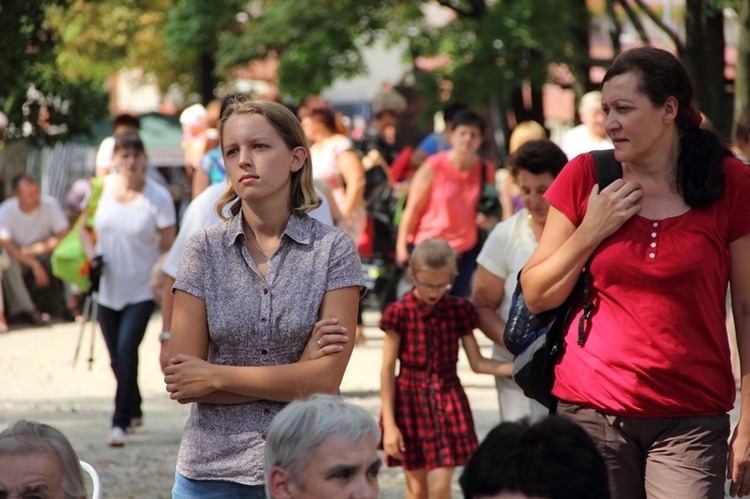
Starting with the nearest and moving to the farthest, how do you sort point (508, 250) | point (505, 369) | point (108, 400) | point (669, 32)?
point (505, 369)
point (508, 250)
point (108, 400)
point (669, 32)

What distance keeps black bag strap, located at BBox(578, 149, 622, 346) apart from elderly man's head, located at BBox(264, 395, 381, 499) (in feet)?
3.50

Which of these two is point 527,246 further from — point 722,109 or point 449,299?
point 722,109

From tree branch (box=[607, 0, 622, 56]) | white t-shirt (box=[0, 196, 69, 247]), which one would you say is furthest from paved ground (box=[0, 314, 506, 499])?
tree branch (box=[607, 0, 622, 56])

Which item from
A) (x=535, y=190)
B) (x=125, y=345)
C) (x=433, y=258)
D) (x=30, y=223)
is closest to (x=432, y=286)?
(x=433, y=258)

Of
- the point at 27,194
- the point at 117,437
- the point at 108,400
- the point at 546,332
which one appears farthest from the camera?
the point at 27,194

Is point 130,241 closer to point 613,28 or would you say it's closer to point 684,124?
point 684,124

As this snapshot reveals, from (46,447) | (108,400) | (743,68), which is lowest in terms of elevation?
(108,400)

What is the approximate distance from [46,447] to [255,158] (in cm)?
105

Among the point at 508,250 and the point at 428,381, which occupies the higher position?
the point at 508,250

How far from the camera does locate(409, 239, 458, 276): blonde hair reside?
6.41m

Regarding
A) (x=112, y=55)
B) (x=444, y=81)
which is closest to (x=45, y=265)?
(x=444, y=81)

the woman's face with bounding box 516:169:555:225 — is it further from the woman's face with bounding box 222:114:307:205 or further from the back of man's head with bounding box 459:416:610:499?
the back of man's head with bounding box 459:416:610:499

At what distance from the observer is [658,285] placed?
4027mm

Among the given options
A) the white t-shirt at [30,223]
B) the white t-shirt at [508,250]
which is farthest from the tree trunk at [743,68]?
the white t-shirt at [508,250]
